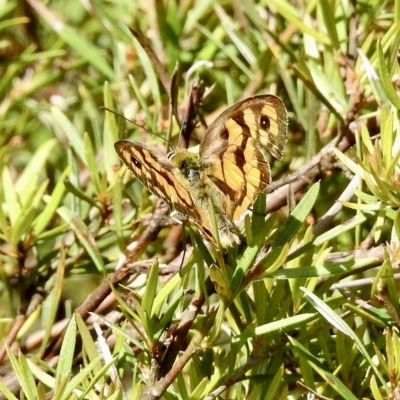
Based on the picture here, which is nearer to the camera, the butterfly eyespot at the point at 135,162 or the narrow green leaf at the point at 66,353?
the narrow green leaf at the point at 66,353

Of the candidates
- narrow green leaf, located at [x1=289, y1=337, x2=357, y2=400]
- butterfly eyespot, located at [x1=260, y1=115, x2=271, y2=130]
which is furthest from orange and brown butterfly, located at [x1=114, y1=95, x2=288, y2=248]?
narrow green leaf, located at [x1=289, y1=337, x2=357, y2=400]

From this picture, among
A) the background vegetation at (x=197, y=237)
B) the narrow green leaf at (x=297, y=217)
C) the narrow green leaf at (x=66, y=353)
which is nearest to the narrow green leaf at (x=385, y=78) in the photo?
the background vegetation at (x=197, y=237)

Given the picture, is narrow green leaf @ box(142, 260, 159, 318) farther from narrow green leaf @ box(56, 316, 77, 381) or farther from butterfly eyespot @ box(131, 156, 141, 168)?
butterfly eyespot @ box(131, 156, 141, 168)

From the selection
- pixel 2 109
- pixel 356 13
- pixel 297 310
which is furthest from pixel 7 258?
pixel 356 13

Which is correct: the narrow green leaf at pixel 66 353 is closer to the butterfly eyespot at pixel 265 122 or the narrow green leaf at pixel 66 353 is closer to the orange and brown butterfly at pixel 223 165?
the orange and brown butterfly at pixel 223 165

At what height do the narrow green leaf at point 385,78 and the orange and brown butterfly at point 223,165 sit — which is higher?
the narrow green leaf at point 385,78

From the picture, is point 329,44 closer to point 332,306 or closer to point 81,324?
point 332,306

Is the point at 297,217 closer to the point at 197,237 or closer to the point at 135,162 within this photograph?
the point at 197,237

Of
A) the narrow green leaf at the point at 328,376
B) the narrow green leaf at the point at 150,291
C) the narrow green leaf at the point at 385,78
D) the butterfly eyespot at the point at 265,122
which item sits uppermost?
the narrow green leaf at the point at 385,78
